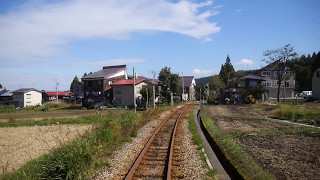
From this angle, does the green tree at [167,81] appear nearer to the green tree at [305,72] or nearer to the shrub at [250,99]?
the shrub at [250,99]

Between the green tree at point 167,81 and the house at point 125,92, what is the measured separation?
5.47m

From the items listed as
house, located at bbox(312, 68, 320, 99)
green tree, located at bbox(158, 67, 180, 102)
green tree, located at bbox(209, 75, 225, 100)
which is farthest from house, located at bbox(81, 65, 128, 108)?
house, located at bbox(312, 68, 320, 99)

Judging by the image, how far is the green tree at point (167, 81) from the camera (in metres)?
44.9

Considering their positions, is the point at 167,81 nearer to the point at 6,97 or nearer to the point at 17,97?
the point at 17,97

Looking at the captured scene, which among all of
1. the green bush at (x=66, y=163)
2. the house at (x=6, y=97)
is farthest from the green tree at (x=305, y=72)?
the house at (x=6, y=97)

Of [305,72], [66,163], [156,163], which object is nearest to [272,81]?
[305,72]

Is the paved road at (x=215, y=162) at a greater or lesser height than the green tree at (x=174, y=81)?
lesser

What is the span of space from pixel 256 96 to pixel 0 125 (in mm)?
34202

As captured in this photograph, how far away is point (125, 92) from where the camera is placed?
4872cm

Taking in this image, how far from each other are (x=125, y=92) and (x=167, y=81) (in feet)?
29.3

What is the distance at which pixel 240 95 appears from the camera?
144 feet

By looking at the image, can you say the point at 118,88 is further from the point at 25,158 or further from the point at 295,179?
the point at 295,179

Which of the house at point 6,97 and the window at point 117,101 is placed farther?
the house at point 6,97

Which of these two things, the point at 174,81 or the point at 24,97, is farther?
the point at 24,97
